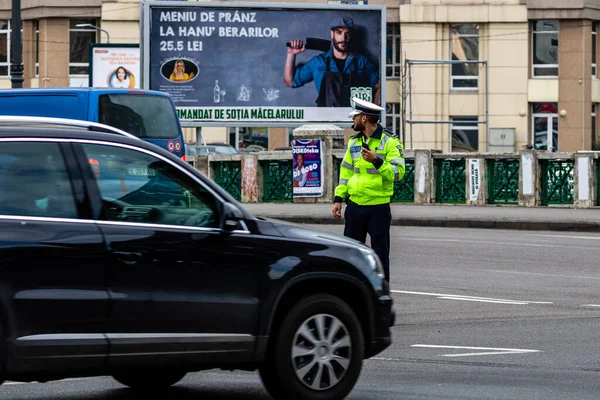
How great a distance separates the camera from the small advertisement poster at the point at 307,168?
31062 millimetres

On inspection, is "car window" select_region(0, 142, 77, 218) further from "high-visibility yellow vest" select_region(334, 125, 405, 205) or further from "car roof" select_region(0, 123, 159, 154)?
"high-visibility yellow vest" select_region(334, 125, 405, 205)

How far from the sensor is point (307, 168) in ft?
103

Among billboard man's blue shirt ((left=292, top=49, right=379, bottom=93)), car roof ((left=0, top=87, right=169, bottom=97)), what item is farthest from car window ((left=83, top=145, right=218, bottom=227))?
billboard man's blue shirt ((left=292, top=49, right=379, bottom=93))

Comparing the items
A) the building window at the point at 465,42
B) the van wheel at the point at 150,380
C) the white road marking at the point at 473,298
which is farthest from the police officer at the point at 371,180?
the building window at the point at 465,42

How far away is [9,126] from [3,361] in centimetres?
118

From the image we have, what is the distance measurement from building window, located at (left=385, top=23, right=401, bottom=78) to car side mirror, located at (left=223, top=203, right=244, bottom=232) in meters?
50.2

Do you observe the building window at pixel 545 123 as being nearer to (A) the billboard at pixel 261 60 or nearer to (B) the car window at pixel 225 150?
(B) the car window at pixel 225 150

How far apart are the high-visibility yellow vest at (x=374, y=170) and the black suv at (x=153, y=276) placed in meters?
3.71

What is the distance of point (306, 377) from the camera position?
7602mm

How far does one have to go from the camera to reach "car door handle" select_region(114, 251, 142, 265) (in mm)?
7008

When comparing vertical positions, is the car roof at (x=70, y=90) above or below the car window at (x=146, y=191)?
above

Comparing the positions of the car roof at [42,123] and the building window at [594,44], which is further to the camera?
the building window at [594,44]

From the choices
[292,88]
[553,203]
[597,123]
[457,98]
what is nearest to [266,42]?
[292,88]

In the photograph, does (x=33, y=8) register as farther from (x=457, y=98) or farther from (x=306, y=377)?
(x=306, y=377)
